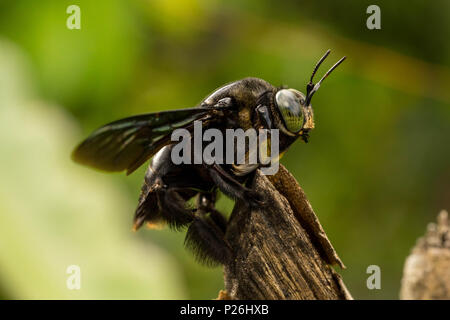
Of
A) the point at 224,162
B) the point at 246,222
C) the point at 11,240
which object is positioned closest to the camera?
the point at 246,222

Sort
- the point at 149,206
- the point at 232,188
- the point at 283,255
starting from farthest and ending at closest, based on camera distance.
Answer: the point at 149,206 → the point at 232,188 → the point at 283,255

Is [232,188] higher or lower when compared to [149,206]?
higher

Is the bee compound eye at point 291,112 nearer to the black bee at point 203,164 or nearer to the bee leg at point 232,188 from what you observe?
the black bee at point 203,164

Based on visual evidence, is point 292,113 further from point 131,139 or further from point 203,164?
point 131,139

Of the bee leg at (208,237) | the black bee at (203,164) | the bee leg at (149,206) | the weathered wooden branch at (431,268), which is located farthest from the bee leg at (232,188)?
the weathered wooden branch at (431,268)

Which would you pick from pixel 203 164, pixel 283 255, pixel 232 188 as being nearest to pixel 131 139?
pixel 203 164
